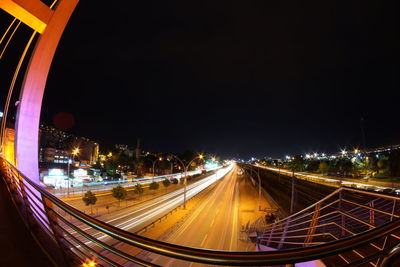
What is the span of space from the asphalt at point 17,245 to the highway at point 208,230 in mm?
11115

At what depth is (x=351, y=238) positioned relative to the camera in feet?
4.72

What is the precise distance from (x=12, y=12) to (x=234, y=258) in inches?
216

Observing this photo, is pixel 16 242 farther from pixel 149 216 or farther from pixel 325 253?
pixel 149 216

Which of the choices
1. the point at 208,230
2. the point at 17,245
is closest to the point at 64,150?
the point at 208,230

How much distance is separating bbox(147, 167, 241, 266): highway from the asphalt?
36.5ft

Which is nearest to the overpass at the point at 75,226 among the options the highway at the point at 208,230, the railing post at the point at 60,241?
the railing post at the point at 60,241

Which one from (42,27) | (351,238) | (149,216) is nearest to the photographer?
(351,238)

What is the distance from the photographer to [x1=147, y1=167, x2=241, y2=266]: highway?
50.3 ft

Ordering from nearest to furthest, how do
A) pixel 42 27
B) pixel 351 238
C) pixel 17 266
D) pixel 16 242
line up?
pixel 351 238, pixel 17 266, pixel 16 242, pixel 42 27

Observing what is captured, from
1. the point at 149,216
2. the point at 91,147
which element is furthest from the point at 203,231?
the point at 91,147

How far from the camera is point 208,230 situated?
1895 cm

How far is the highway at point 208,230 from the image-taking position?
15336 mm

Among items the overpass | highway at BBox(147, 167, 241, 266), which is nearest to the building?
highway at BBox(147, 167, 241, 266)

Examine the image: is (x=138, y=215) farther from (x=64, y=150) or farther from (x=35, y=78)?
(x=64, y=150)
